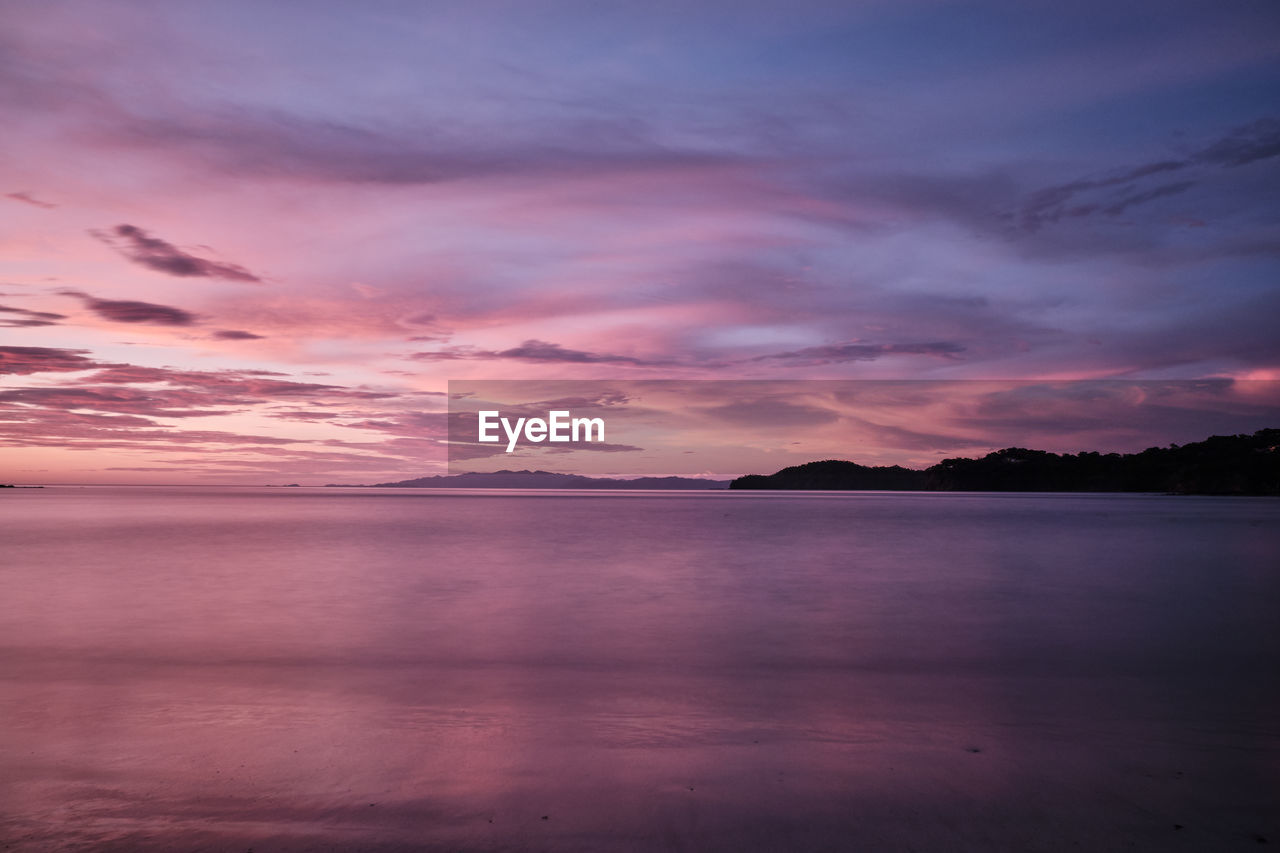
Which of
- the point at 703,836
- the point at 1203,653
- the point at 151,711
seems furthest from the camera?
the point at 1203,653

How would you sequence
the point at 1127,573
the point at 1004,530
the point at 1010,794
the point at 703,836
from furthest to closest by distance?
1. the point at 1004,530
2. the point at 1127,573
3. the point at 1010,794
4. the point at 703,836

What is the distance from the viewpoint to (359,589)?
17.9 meters

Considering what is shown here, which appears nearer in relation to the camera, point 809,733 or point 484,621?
point 809,733

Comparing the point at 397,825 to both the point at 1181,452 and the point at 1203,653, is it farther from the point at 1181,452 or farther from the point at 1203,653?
the point at 1181,452

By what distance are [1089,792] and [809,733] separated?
2.12 meters

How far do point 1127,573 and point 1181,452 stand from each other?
176298 mm

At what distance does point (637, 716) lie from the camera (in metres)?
7.28

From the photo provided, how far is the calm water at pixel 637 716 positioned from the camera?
15.6ft

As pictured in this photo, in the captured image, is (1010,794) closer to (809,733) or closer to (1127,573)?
(809,733)

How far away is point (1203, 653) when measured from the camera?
1073cm

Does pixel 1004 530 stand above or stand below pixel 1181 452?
below

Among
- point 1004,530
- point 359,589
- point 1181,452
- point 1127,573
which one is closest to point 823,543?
point 1127,573

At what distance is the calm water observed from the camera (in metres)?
4.76

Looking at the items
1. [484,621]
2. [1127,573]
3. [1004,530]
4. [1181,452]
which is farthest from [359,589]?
[1181,452]
